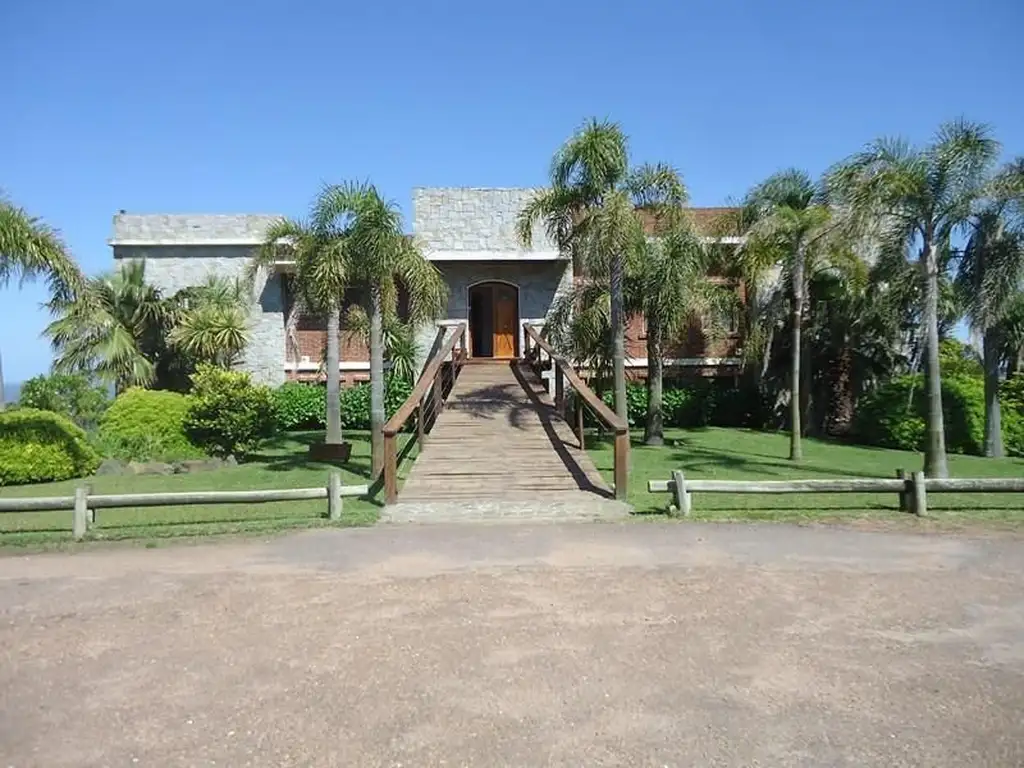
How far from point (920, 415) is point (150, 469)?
698 inches

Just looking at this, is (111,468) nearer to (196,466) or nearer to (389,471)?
(196,466)

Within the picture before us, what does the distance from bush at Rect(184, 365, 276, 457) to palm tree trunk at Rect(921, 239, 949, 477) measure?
13.3m

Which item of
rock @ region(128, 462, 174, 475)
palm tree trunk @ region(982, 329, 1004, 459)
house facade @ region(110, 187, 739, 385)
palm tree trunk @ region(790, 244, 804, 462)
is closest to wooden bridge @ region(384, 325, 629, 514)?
house facade @ region(110, 187, 739, 385)

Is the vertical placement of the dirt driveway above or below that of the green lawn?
below

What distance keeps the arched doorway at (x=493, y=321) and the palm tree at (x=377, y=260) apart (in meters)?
10.2

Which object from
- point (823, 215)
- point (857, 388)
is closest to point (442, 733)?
point (823, 215)

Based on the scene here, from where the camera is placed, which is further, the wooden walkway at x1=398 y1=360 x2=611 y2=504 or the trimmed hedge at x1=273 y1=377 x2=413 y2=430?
the trimmed hedge at x1=273 y1=377 x2=413 y2=430

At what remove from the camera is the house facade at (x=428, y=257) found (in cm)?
2358

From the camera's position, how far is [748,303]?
20.7 meters

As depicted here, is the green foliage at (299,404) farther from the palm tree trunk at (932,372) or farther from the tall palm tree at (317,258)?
the palm tree trunk at (932,372)

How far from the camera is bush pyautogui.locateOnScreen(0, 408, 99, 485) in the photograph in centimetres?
1532

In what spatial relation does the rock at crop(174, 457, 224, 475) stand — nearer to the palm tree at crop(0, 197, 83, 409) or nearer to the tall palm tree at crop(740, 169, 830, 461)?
the palm tree at crop(0, 197, 83, 409)

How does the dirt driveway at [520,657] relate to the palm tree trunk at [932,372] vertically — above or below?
A: below

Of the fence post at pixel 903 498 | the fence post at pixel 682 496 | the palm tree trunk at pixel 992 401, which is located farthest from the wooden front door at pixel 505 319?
the fence post at pixel 903 498
